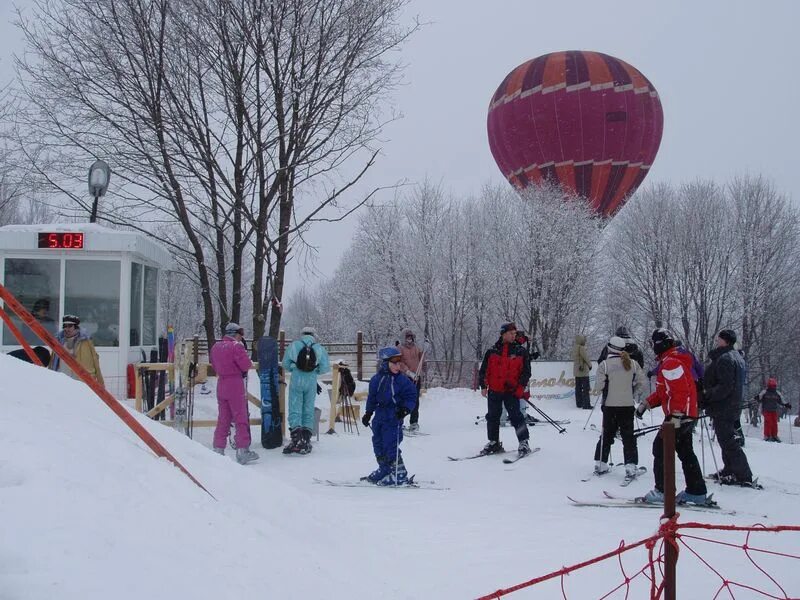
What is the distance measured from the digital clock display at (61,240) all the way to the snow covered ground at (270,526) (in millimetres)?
5370

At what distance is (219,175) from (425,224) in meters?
28.9

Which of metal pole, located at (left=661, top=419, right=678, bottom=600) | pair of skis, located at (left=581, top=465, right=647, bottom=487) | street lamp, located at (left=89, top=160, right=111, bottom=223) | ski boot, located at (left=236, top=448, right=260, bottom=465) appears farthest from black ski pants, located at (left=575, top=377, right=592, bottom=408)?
metal pole, located at (left=661, top=419, right=678, bottom=600)

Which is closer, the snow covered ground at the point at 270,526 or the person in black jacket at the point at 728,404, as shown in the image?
the snow covered ground at the point at 270,526

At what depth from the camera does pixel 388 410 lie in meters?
8.41

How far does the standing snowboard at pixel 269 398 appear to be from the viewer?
10414mm

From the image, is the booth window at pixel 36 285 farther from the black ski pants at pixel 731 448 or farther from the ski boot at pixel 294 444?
the black ski pants at pixel 731 448

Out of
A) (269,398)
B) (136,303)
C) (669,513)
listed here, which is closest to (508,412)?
(269,398)

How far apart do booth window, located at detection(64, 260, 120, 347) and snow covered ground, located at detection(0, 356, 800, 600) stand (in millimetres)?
4674

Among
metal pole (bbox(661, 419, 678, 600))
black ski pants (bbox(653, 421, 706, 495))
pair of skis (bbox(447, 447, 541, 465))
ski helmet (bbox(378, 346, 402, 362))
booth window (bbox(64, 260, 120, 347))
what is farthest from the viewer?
booth window (bbox(64, 260, 120, 347))

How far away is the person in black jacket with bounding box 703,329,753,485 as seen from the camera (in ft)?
25.5

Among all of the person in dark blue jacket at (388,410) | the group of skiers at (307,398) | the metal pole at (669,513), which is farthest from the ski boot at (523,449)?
the metal pole at (669,513)

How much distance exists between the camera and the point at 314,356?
404 inches

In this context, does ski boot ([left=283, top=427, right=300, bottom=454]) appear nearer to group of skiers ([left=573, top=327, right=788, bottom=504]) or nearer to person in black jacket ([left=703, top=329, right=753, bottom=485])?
group of skiers ([left=573, top=327, right=788, bottom=504])

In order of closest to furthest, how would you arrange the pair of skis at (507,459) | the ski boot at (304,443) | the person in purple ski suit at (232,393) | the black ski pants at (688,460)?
1. the black ski pants at (688,460)
2. the person in purple ski suit at (232,393)
3. the pair of skis at (507,459)
4. the ski boot at (304,443)
